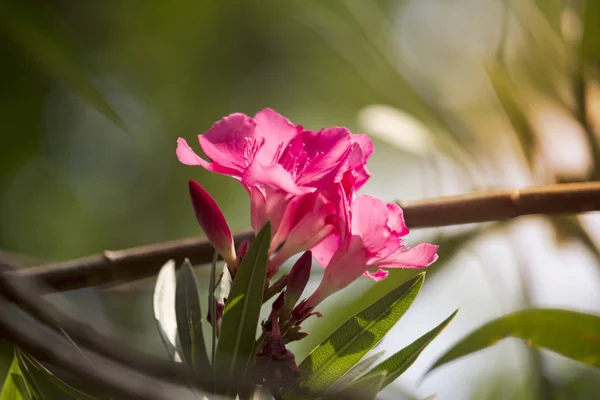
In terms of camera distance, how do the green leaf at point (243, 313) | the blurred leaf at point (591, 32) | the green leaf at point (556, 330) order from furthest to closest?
1. the blurred leaf at point (591, 32)
2. the green leaf at point (556, 330)
3. the green leaf at point (243, 313)

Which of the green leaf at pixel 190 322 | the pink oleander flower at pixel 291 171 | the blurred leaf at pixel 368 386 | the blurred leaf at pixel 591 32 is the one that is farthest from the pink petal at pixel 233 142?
the blurred leaf at pixel 591 32

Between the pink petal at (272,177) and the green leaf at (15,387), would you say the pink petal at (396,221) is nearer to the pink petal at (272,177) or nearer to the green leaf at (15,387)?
the pink petal at (272,177)

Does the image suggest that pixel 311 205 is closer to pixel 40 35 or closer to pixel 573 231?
pixel 573 231

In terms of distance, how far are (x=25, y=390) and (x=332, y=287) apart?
31cm

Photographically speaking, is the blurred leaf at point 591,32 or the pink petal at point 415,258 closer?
the pink petal at point 415,258

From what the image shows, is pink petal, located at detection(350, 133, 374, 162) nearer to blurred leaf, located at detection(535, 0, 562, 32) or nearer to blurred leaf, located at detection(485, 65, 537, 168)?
blurred leaf, located at detection(485, 65, 537, 168)

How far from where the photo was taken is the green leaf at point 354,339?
606mm

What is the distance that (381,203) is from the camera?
24.6 inches

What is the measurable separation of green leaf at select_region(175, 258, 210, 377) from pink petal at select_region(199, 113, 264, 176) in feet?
0.33

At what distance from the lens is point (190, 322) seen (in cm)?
63

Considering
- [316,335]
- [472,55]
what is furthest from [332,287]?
[472,55]

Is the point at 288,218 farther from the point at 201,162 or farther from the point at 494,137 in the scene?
the point at 494,137

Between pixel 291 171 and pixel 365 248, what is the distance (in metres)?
0.09

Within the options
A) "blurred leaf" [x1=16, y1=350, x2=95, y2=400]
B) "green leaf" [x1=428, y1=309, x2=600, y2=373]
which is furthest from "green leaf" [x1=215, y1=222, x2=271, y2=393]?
"green leaf" [x1=428, y1=309, x2=600, y2=373]
